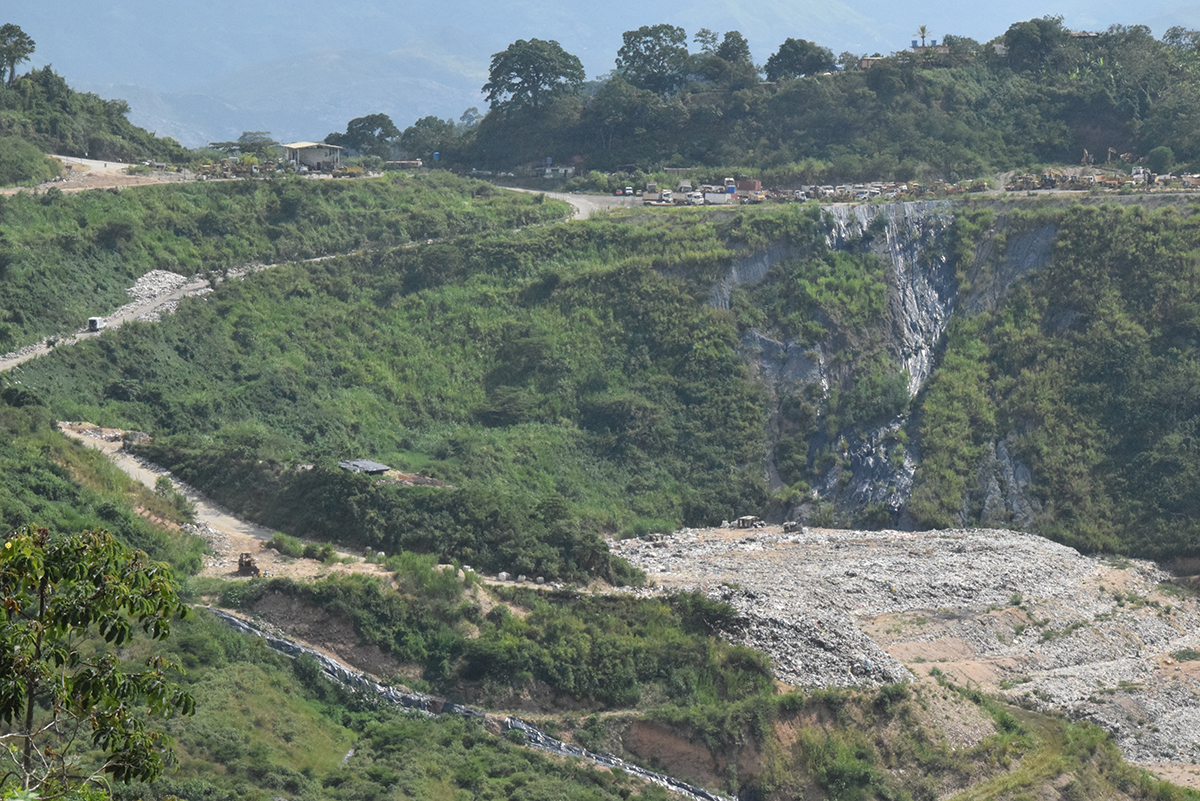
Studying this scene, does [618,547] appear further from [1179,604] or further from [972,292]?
[972,292]

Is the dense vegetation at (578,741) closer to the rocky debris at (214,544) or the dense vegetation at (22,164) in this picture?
the rocky debris at (214,544)

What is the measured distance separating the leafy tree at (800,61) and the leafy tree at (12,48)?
47476mm

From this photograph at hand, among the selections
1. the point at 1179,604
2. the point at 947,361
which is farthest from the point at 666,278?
the point at 1179,604

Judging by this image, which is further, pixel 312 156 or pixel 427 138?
pixel 427 138

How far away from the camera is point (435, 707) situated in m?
29.7

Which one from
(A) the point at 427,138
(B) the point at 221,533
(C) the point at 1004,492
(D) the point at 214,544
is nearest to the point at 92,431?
(B) the point at 221,533

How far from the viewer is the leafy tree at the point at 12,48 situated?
69.2m

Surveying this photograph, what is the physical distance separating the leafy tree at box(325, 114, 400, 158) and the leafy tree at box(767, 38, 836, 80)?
2735 centimetres

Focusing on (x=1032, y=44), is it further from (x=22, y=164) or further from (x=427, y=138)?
(x=22, y=164)

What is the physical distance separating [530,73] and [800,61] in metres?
19.2

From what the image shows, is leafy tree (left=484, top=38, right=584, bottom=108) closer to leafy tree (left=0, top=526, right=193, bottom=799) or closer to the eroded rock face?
the eroded rock face

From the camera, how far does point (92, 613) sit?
437 inches

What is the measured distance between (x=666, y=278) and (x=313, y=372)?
17150 millimetres

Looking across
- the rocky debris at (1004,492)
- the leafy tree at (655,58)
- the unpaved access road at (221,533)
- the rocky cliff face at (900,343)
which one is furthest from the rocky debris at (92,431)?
the leafy tree at (655,58)
